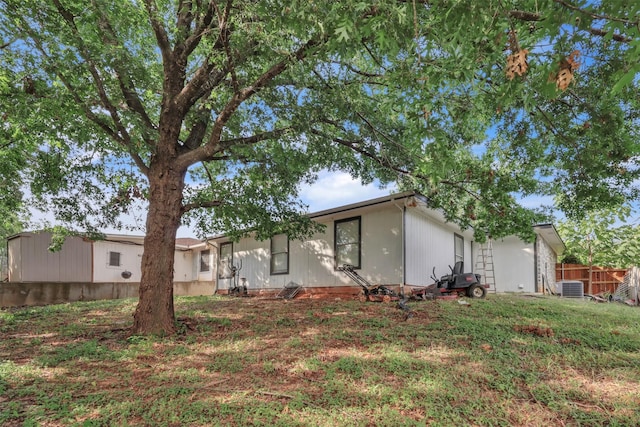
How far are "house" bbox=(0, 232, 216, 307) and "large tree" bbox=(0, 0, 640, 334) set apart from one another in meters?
7.82

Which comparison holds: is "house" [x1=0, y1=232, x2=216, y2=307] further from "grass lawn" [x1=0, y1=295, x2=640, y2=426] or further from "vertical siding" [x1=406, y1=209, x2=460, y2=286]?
"vertical siding" [x1=406, y1=209, x2=460, y2=286]

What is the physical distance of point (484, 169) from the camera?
23.7 ft

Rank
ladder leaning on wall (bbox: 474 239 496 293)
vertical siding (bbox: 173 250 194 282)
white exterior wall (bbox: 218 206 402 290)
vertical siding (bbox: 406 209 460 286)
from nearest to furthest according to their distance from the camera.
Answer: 1. white exterior wall (bbox: 218 206 402 290)
2. vertical siding (bbox: 406 209 460 286)
3. ladder leaning on wall (bbox: 474 239 496 293)
4. vertical siding (bbox: 173 250 194 282)

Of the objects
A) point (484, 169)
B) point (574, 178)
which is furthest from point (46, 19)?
point (574, 178)

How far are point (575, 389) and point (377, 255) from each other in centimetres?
720

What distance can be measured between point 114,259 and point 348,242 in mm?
12642

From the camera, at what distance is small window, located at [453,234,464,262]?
13.9 metres

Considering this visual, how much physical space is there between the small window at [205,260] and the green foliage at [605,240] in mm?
19851

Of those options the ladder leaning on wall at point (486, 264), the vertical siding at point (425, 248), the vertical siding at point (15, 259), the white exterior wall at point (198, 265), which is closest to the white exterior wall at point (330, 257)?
the vertical siding at point (425, 248)

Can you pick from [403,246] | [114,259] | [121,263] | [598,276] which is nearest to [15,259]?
[114,259]

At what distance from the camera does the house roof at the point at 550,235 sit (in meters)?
14.6

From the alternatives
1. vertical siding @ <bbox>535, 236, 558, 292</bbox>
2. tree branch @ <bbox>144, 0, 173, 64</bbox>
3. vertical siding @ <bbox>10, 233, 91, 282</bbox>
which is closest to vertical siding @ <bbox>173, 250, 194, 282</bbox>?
vertical siding @ <bbox>10, 233, 91, 282</bbox>

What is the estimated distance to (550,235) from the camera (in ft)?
54.3

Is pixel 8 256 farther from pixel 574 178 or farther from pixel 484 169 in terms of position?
pixel 574 178
